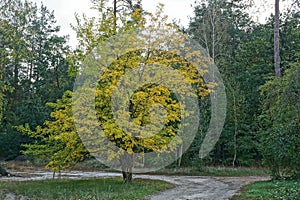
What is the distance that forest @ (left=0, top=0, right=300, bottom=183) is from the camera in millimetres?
13391

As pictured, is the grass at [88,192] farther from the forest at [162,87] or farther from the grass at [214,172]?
the grass at [214,172]

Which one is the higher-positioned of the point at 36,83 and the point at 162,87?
the point at 36,83

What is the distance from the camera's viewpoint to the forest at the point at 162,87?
43.9 feet

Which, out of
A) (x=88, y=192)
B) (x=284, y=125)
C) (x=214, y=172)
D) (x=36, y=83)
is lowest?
(x=88, y=192)

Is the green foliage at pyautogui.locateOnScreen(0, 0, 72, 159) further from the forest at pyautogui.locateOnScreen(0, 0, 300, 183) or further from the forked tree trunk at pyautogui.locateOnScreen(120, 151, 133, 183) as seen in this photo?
the forked tree trunk at pyautogui.locateOnScreen(120, 151, 133, 183)

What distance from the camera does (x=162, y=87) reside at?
13.6 meters

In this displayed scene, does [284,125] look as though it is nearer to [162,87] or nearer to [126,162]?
[162,87]

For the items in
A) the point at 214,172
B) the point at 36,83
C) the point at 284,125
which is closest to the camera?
the point at 284,125

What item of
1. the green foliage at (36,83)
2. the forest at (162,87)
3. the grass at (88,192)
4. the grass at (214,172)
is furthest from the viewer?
the green foliage at (36,83)

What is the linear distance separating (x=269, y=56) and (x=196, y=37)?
573 centimetres

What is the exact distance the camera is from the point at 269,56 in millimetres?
26938

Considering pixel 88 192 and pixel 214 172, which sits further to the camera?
pixel 214 172

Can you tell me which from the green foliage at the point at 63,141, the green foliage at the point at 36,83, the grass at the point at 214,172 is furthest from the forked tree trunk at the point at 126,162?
the green foliage at the point at 36,83

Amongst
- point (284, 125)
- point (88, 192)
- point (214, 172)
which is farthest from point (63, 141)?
point (214, 172)
